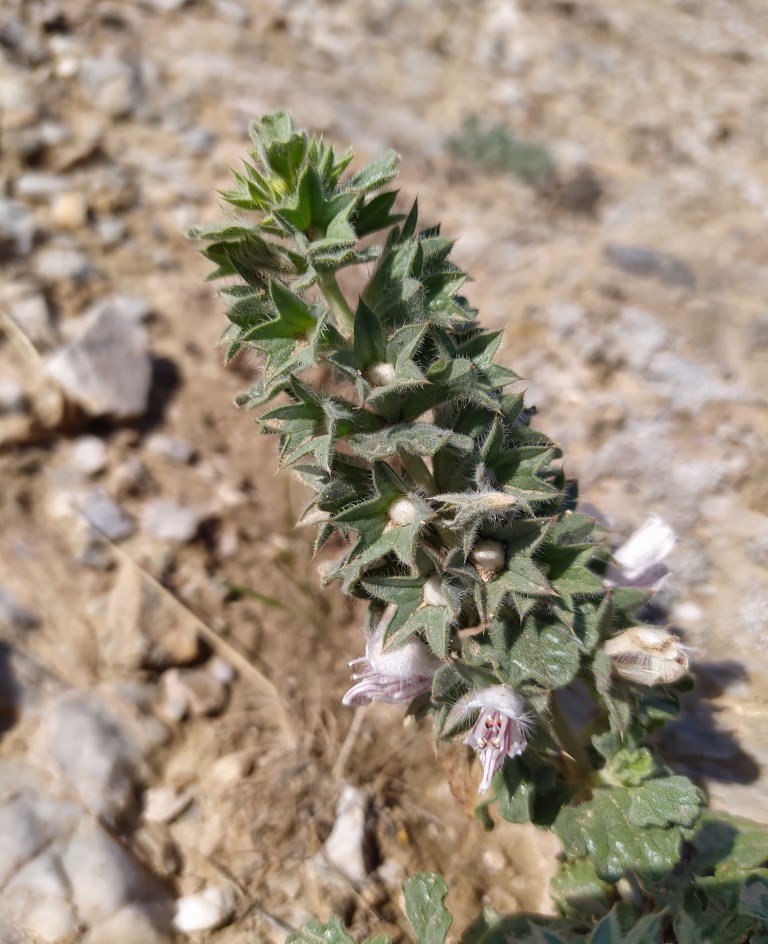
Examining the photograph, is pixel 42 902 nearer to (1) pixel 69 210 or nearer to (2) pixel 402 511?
(2) pixel 402 511

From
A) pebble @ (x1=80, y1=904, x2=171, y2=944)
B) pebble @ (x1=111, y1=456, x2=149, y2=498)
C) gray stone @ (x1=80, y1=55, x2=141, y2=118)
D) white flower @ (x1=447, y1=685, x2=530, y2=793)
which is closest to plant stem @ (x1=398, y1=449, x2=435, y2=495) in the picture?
white flower @ (x1=447, y1=685, x2=530, y2=793)

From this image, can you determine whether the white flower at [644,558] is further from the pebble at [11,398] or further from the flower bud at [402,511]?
the pebble at [11,398]

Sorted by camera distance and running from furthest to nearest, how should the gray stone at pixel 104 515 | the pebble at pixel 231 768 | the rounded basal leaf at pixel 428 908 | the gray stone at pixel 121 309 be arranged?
the gray stone at pixel 121 309 < the gray stone at pixel 104 515 < the pebble at pixel 231 768 < the rounded basal leaf at pixel 428 908

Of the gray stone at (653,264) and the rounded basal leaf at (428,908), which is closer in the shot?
the rounded basal leaf at (428,908)

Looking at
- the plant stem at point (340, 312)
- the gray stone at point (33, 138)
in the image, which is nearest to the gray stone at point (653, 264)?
the plant stem at point (340, 312)

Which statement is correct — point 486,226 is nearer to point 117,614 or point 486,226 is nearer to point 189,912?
point 117,614

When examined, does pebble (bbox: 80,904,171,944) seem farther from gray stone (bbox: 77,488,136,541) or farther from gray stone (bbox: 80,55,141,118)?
gray stone (bbox: 80,55,141,118)
